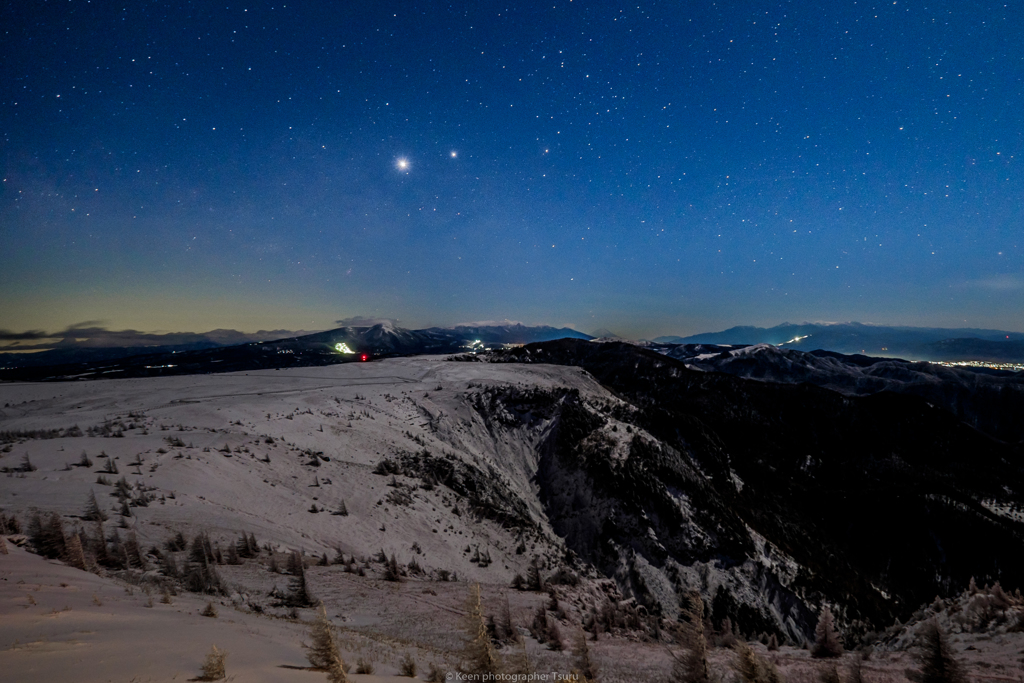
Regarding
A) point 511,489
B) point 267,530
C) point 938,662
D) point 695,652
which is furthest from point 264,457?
point 938,662

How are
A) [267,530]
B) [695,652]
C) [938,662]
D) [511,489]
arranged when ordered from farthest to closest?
1. [511,489]
2. [267,530]
3. [695,652]
4. [938,662]

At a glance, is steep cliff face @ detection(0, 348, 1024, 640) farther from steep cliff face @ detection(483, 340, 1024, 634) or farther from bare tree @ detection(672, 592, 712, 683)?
bare tree @ detection(672, 592, 712, 683)

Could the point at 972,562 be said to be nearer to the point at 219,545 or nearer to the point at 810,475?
the point at 810,475

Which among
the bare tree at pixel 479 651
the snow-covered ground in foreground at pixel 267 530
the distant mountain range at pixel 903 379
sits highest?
the bare tree at pixel 479 651

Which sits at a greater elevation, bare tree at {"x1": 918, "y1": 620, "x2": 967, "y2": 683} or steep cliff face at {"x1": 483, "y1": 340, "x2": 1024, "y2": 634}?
bare tree at {"x1": 918, "y1": 620, "x2": 967, "y2": 683}

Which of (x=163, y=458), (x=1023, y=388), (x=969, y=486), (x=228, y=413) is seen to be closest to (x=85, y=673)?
(x=163, y=458)

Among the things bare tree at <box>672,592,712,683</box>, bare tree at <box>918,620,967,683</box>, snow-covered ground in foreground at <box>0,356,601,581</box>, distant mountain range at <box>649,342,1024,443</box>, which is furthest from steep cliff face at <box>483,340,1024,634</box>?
distant mountain range at <box>649,342,1024,443</box>

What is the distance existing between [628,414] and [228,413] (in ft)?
107

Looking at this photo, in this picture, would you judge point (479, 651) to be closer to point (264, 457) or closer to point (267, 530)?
point (267, 530)

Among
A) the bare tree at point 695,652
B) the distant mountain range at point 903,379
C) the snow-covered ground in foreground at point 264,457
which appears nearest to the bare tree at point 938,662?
the bare tree at point 695,652

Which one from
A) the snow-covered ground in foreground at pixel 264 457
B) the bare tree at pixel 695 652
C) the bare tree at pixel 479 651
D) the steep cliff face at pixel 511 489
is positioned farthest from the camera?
the steep cliff face at pixel 511 489

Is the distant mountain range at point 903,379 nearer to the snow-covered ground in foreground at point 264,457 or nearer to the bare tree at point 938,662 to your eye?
the snow-covered ground in foreground at point 264,457

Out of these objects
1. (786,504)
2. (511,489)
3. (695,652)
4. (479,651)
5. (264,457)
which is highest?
(479,651)

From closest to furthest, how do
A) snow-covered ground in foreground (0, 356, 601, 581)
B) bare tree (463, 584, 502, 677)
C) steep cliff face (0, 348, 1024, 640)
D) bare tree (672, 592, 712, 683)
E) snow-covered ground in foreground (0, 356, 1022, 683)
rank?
bare tree (463, 584, 502, 677), bare tree (672, 592, 712, 683), snow-covered ground in foreground (0, 356, 1022, 683), snow-covered ground in foreground (0, 356, 601, 581), steep cliff face (0, 348, 1024, 640)
